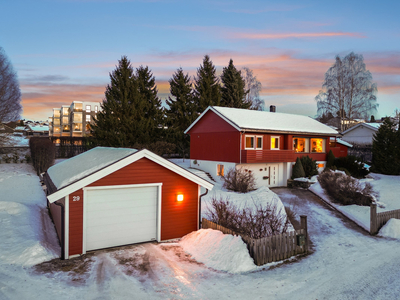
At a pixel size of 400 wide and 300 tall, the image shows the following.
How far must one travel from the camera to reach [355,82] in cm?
4153

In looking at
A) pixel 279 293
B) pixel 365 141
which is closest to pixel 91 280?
pixel 279 293

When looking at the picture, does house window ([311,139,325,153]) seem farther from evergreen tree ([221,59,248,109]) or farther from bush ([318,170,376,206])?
evergreen tree ([221,59,248,109])

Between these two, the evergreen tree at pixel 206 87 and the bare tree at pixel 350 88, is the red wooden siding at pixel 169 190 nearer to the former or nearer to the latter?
the evergreen tree at pixel 206 87

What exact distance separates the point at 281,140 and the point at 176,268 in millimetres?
19976

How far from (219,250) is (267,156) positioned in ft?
51.5

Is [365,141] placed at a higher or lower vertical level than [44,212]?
higher

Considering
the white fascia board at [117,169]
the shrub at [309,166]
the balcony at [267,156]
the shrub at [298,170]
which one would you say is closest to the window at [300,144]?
the shrub at [309,166]

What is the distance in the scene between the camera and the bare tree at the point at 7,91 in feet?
82.9

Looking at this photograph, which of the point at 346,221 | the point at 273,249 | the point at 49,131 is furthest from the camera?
the point at 49,131

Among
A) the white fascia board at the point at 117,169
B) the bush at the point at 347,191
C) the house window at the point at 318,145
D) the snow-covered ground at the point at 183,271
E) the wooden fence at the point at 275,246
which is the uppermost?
the house window at the point at 318,145

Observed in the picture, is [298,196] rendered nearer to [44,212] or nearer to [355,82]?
[44,212]

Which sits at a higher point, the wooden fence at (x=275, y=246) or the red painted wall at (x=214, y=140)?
the red painted wall at (x=214, y=140)

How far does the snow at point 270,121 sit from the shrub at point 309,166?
2.72m

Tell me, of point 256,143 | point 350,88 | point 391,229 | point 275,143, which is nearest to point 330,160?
point 275,143
